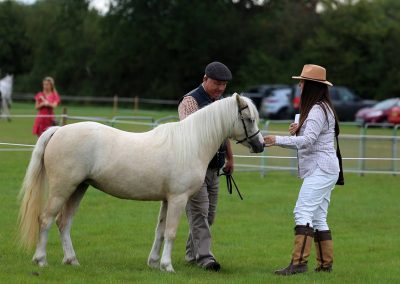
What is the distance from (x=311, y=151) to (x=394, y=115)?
26.6 m

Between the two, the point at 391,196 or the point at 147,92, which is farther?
the point at 147,92

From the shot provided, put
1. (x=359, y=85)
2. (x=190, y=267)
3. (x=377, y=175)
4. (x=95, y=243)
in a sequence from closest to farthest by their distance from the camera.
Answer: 1. (x=190, y=267)
2. (x=95, y=243)
3. (x=377, y=175)
4. (x=359, y=85)

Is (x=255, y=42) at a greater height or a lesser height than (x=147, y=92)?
greater

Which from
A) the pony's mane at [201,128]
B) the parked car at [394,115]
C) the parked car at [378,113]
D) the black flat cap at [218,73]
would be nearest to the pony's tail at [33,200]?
the pony's mane at [201,128]

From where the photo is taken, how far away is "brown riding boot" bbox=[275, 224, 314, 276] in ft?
26.8

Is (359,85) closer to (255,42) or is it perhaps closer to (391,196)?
(255,42)

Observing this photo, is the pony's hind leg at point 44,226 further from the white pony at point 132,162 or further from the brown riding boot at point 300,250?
the brown riding boot at point 300,250

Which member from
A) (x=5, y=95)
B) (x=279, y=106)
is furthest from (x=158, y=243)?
(x=279, y=106)

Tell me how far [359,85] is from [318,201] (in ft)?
139

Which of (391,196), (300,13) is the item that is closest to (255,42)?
(300,13)

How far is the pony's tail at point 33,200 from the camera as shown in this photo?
8.41m

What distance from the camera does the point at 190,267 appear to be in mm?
8797

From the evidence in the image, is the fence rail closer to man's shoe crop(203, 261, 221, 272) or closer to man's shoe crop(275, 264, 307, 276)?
Answer: man's shoe crop(203, 261, 221, 272)

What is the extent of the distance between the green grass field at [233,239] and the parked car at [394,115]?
56.4ft
